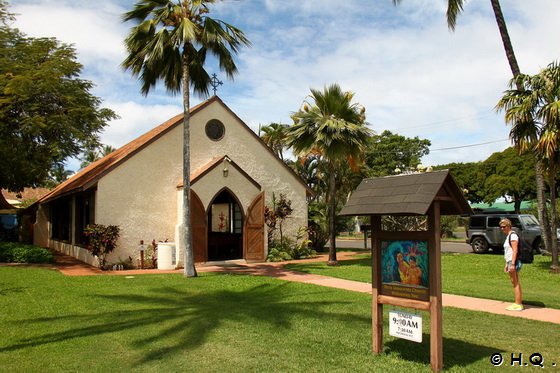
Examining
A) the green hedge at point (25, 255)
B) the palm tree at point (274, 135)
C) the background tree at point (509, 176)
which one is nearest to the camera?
the green hedge at point (25, 255)

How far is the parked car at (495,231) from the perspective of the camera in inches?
853

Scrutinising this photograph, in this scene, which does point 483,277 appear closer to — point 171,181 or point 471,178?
point 171,181

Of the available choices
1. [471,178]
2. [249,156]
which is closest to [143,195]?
[249,156]

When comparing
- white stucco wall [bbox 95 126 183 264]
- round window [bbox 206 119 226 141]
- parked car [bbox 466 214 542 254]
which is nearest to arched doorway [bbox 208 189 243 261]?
white stucco wall [bbox 95 126 183 264]

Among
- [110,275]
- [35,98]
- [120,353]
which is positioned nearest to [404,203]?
[120,353]

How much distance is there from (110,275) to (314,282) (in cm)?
629

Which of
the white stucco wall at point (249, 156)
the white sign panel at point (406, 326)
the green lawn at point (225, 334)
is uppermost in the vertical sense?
the white stucco wall at point (249, 156)

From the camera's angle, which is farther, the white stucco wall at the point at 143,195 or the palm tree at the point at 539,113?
the white stucco wall at the point at 143,195

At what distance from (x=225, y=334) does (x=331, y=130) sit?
432 inches

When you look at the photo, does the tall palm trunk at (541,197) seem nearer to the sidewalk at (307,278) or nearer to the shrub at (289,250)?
the sidewalk at (307,278)

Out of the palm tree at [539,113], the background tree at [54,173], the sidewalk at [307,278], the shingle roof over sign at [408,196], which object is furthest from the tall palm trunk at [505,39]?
the background tree at [54,173]

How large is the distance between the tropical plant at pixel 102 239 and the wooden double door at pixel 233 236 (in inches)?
110

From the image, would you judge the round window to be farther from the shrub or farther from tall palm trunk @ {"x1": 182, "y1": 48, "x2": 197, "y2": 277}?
the shrub

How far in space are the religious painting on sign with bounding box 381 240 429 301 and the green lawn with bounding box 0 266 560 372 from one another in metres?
0.86
